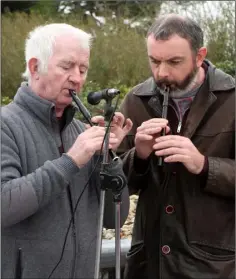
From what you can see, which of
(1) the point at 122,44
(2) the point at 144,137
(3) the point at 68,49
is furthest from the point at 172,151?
(1) the point at 122,44

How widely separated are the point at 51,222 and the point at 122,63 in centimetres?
616

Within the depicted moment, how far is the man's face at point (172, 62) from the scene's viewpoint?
2082mm

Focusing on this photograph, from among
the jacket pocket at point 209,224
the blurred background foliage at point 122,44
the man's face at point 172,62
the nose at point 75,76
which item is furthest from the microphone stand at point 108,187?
the blurred background foliage at point 122,44

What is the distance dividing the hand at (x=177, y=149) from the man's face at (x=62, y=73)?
15.7 inches

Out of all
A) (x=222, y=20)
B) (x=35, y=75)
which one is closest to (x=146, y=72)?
(x=222, y=20)

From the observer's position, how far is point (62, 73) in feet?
6.30

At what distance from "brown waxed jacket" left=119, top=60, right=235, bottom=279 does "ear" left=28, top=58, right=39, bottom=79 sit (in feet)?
1.82

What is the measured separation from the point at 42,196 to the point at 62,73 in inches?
19.4

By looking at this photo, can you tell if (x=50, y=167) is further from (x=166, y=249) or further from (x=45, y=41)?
(x=166, y=249)

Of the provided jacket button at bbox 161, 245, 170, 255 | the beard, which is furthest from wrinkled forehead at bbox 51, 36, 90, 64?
jacket button at bbox 161, 245, 170, 255

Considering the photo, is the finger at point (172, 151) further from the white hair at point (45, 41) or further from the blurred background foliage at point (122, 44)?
the blurred background foliage at point (122, 44)

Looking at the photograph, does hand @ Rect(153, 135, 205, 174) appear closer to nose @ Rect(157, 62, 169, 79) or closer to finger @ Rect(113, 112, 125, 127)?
finger @ Rect(113, 112, 125, 127)

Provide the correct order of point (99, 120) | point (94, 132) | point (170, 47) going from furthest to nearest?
point (170, 47) → point (99, 120) → point (94, 132)

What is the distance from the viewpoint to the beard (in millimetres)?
2125
